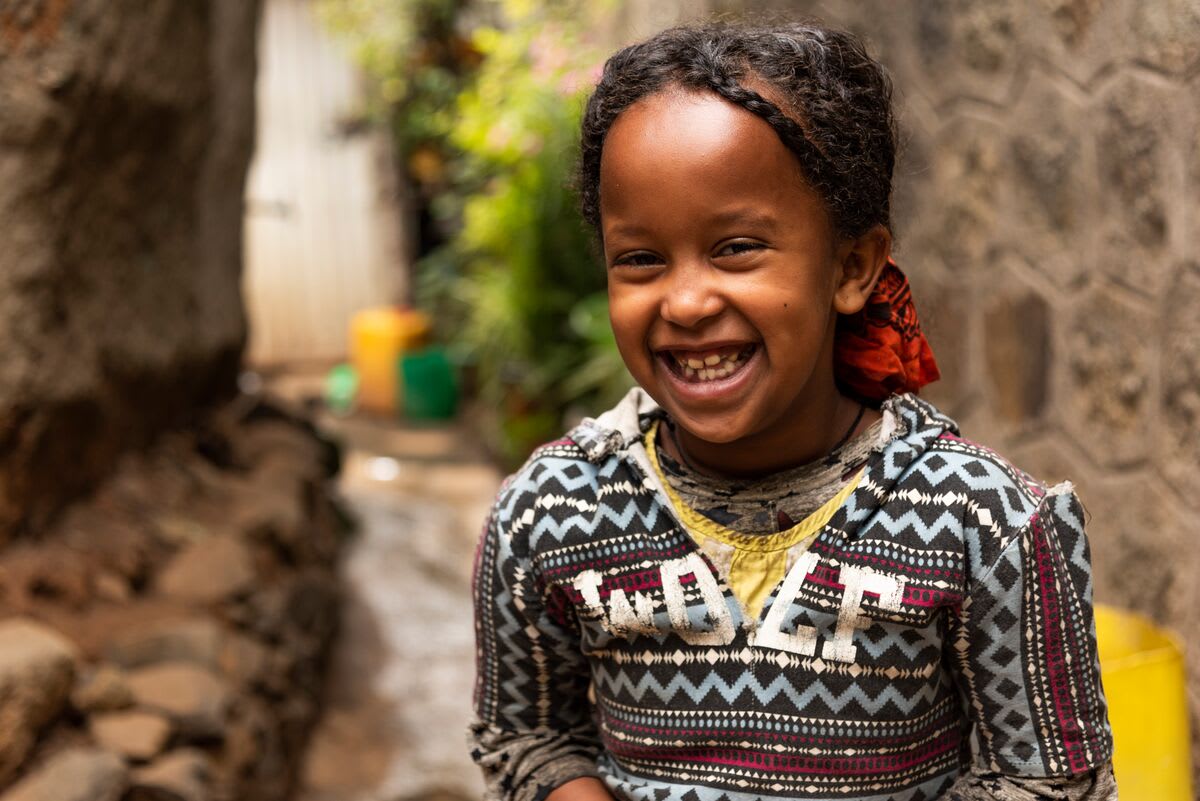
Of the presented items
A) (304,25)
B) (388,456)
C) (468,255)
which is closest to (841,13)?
(388,456)

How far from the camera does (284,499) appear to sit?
4.22m

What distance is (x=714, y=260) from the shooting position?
4.01ft

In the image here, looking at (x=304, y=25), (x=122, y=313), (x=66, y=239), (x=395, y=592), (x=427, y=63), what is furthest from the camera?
(x=304, y=25)

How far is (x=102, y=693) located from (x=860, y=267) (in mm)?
2021

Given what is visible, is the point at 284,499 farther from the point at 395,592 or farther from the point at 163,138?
the point at 163,138

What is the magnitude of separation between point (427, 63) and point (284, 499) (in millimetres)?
4786

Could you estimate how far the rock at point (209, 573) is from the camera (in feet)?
11.0

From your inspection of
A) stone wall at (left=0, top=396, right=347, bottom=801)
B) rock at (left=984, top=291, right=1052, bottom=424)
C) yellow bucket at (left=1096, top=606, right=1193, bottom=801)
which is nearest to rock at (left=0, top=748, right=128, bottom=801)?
stone wall at (left=0, top=396, right=347, bottom=801)

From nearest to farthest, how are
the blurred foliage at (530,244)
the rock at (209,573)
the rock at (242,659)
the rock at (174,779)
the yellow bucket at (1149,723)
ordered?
1. the yellow bucket at (1149,723)
2. the rock at (174,779)
3. the rock at (242,659)
4. the rock at (209,573)
5. the blurred foliage at (530,244)

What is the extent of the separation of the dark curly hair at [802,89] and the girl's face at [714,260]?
2 cm

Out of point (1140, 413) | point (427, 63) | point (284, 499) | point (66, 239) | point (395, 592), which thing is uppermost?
point (427, 63)

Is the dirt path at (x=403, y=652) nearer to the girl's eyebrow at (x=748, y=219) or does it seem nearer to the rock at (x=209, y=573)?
the rock at (x=209, y=573)

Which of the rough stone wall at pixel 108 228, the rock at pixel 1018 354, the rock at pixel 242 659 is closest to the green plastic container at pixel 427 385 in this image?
→ the rough stone wall at pixel 108 228

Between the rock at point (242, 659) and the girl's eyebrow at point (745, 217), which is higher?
the girl's eyebrow at point (745, 217)
